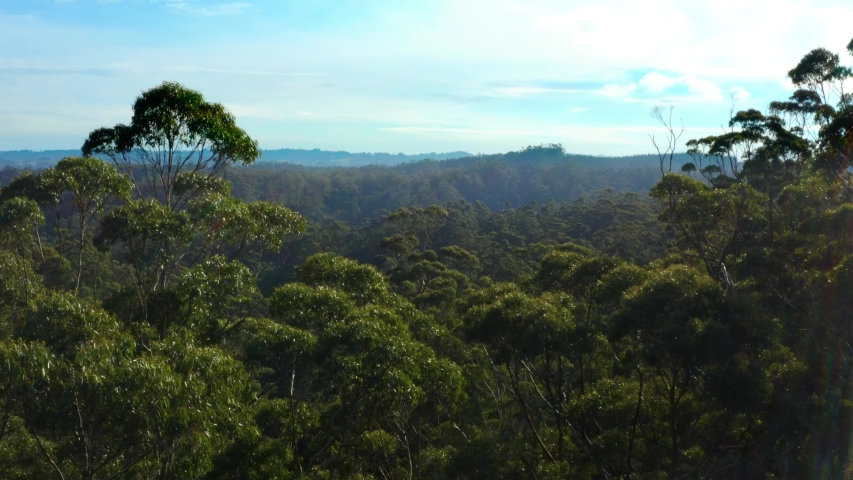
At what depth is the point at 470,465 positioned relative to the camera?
9.14m

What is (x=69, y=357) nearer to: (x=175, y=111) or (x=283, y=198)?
(x=175, y=111)

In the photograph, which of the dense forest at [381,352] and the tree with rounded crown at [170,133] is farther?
the tree with rounded crown at [170,133]

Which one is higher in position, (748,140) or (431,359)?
(748,140)

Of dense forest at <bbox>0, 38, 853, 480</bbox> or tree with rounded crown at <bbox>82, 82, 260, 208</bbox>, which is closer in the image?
dense forest at <bbox>0, 38, 853, 480</bbox>

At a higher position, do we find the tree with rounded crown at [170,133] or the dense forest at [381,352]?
the tree with rounded crown at [170,133]

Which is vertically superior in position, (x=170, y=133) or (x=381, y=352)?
(x=170, y=133)

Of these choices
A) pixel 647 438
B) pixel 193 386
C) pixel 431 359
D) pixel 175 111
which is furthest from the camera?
pixel 175 111

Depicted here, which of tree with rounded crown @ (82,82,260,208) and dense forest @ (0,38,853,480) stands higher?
tree with rounded crown @ (82,82,260,208)

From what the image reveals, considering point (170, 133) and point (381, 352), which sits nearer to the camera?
point (381, 352)

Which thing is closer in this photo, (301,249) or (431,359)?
(431,359)

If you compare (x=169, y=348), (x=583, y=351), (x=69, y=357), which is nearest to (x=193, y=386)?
(x=169, y=348)

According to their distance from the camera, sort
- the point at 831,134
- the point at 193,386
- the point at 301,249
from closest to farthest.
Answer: the point at 193,386, the point at 831,134, the point at 301,249

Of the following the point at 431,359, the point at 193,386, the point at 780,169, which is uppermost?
the point at 780,169

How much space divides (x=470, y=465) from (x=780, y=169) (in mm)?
15426
